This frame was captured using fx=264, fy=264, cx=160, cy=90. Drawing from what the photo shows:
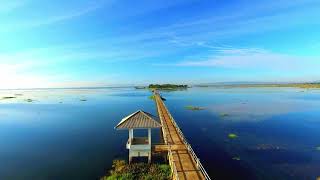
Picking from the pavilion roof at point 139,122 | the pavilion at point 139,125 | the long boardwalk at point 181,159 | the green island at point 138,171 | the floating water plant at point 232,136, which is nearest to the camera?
the long boardwalk at point 181,159

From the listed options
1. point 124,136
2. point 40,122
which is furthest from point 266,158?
point 40,122

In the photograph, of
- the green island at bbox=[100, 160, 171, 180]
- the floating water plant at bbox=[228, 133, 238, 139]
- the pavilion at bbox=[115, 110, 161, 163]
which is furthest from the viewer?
the floating water plant at bbox=[228, 133, 238, 139]

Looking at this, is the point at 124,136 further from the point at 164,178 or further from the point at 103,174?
the point at 164,178

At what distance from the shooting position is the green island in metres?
23.5

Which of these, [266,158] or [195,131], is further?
[195,131]

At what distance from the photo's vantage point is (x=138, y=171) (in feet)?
81.9

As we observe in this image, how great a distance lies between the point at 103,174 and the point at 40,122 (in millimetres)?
38203

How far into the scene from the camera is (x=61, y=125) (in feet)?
173

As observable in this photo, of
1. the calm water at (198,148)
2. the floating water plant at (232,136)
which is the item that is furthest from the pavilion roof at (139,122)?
the floating water plant at (232,136)

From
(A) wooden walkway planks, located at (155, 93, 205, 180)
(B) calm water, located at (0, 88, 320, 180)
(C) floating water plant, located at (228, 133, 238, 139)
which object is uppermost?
(A) wooden walkway planks, located at (155, 93, 205, 180)

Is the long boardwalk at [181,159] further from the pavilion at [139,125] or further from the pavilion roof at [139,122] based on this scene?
the pavilion roof at [139,122]

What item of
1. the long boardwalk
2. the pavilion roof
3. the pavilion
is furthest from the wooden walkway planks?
the pavilion roof

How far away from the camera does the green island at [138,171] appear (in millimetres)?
23484

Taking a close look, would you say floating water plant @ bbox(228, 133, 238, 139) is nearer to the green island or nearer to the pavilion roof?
the green island
